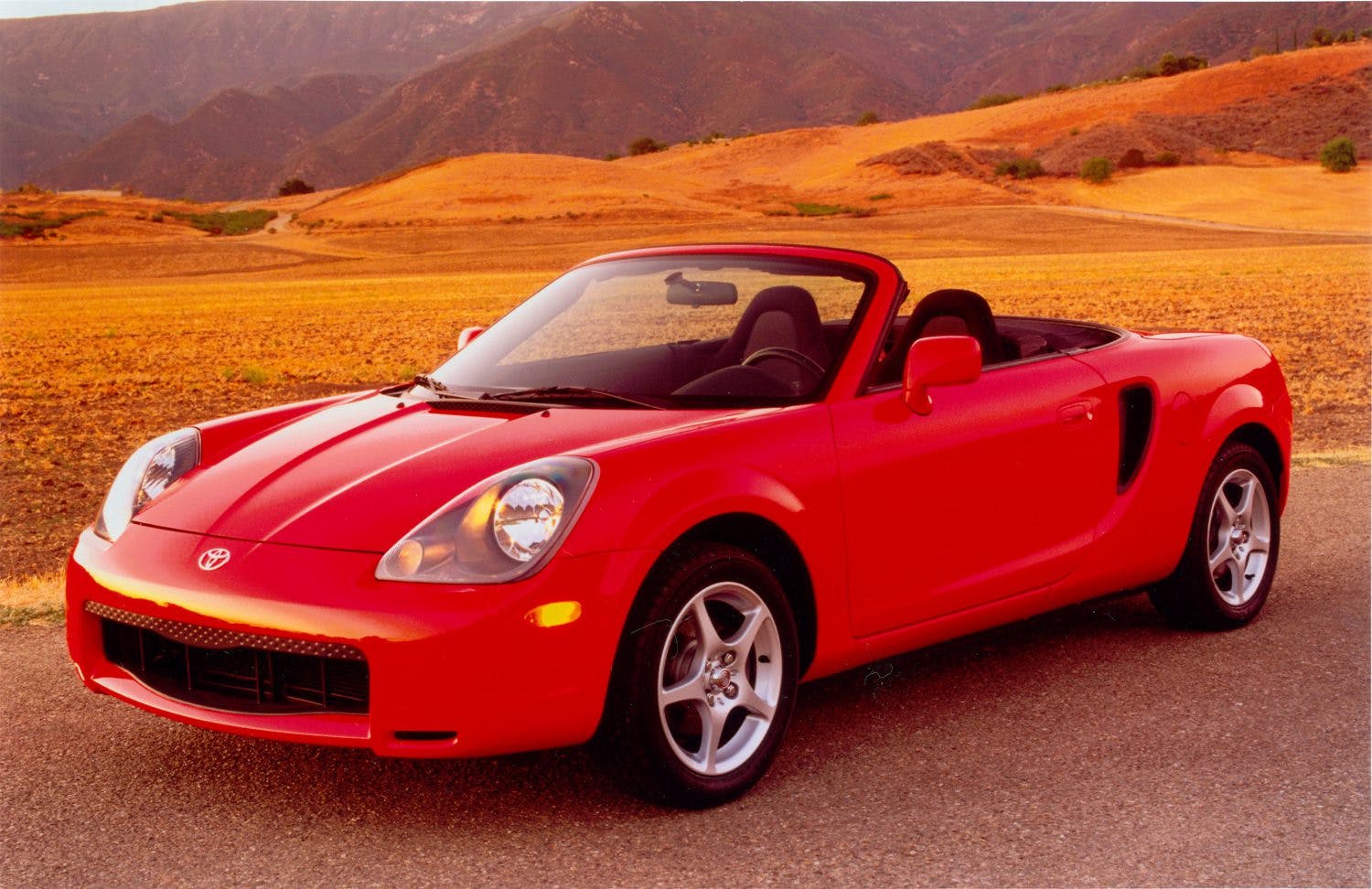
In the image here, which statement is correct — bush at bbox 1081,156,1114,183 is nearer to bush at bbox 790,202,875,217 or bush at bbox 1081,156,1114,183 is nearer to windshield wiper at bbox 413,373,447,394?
bush at bbox 790,202,875,217

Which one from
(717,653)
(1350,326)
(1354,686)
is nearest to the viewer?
(717,653)

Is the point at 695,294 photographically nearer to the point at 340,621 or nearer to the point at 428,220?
the point at 340,621

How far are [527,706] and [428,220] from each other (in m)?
78.6

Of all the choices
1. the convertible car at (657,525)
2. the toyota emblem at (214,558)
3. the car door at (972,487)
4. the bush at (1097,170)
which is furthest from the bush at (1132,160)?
the toyota emblem at (214,558)

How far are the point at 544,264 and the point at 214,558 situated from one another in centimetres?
4912

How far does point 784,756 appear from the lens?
435 cm

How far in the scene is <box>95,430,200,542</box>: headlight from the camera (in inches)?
172

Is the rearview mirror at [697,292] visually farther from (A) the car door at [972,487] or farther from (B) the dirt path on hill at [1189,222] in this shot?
(B) the dirt path on hill at [1189,222]

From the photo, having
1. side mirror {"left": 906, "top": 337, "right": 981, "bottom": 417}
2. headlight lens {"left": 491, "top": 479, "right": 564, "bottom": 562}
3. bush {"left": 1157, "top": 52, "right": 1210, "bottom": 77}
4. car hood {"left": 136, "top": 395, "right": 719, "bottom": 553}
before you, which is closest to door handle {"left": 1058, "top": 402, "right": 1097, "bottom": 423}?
side mirror {"left": 906, "top": 337, "right": 981, "bottom": 417}

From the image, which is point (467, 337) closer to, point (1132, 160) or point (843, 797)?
point (843, 797)

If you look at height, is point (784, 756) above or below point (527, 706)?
below

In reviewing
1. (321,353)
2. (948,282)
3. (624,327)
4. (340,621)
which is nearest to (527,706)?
(340,621)

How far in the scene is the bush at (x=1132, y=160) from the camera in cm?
9731

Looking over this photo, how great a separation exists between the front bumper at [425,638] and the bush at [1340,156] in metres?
98.5
